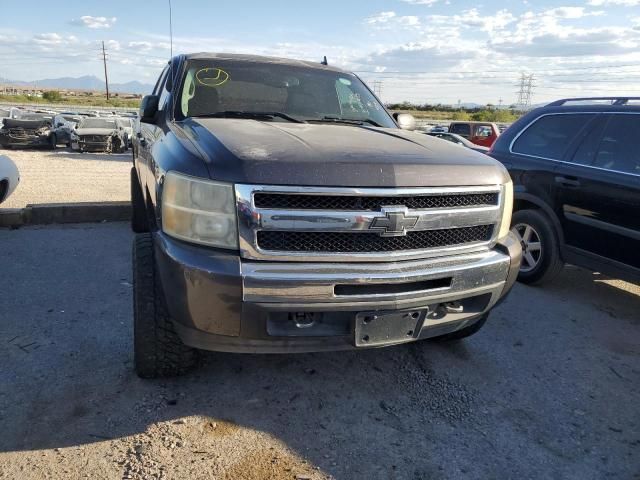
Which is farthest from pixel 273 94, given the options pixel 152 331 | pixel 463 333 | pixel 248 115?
pixel 463 333

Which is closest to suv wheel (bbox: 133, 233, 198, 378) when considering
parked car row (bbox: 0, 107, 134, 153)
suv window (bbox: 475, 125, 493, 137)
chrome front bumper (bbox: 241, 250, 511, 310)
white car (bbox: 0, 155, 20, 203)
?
chrome front bumper (bbox: 241, 250, 511, 310)

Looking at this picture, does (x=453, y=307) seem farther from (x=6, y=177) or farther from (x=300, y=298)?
(x=6, y=177)

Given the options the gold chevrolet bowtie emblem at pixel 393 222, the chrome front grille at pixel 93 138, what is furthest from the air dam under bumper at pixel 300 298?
the chrome front grille at pixel 93 138

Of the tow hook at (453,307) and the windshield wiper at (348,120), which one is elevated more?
the windshield wiper at (348,120)

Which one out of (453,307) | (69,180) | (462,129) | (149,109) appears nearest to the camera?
(453,307)

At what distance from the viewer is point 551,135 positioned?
5070 mm

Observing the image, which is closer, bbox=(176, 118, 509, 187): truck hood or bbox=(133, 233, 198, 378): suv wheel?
bbox=(176, 118, 509, 187): truck hood

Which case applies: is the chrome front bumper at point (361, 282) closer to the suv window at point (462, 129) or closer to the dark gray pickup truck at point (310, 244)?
the dark gray pickup truck at point (310, 244)

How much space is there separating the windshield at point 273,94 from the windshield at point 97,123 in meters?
19.0

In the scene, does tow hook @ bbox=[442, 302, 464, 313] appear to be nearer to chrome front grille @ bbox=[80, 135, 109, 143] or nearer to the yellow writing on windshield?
the yellow writing on windshield

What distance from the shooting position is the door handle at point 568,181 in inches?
182

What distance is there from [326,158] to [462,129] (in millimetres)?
21470

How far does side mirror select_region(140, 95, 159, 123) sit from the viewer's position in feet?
11.8

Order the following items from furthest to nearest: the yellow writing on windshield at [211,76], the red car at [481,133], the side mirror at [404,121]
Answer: the red car at [481,133]
the side mirror at [404,121]
the yellow writing on windshield at [211,76]
